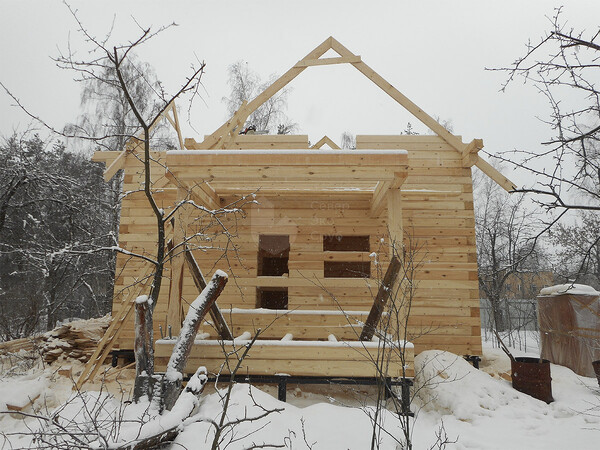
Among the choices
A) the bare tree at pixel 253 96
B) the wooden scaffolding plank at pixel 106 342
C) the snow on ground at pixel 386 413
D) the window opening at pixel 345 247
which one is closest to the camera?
the snow on ground at pixel 386 413

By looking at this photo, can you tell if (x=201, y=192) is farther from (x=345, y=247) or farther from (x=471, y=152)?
(x=345, y=247)

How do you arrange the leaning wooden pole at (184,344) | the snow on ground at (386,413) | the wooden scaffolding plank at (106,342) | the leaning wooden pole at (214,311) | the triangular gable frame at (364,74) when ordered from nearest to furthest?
the snow on ground at (386,413) → the leaning wooden pole at (184,344) → the leaning wooden pole at (214,311) → the wooden scaffolding plank at (106,342) → the triangular gable frame at (364,74)

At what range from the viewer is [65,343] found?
833 centimetres

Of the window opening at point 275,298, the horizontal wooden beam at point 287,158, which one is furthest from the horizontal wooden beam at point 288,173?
the window opening at point 275,298

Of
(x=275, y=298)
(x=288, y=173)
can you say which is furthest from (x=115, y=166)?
(x=275, y=298)

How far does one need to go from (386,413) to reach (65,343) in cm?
687

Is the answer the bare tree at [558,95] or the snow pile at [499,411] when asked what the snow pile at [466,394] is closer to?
the snow pile at [499,411]

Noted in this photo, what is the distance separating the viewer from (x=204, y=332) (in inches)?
273

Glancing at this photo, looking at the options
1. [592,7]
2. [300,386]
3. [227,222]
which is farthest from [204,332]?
[592,7]

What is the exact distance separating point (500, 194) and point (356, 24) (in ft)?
42.3

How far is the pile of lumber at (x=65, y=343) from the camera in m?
8.12

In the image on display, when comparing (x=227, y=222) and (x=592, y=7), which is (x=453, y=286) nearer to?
(x=227, y=222)

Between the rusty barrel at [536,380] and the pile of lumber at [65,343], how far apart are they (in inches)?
322

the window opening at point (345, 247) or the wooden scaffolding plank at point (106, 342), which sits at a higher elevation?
the window opening at point (345, 247)
